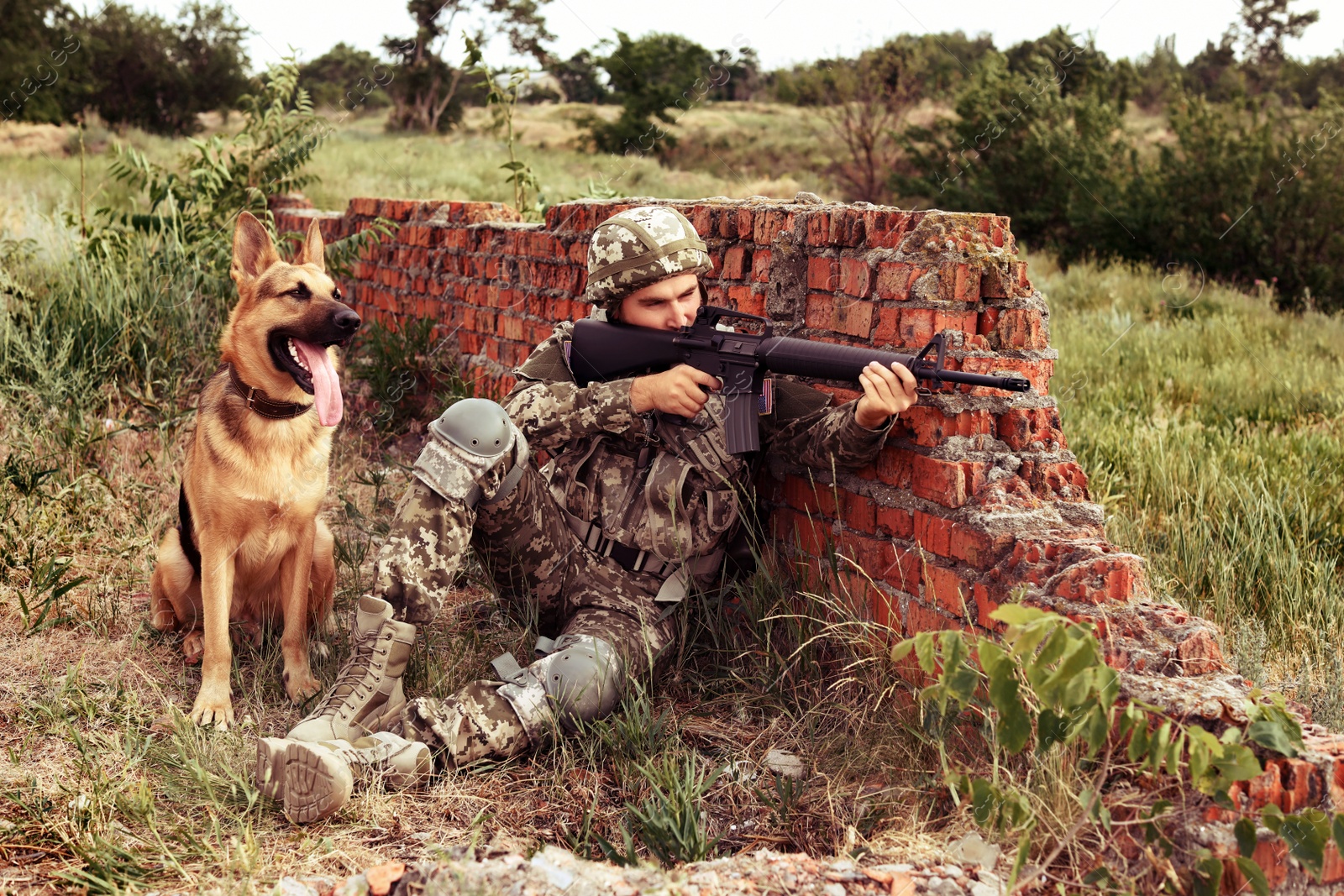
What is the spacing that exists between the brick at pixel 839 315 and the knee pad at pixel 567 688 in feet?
3.85

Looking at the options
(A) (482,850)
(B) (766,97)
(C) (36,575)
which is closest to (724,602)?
(A) (482,850)

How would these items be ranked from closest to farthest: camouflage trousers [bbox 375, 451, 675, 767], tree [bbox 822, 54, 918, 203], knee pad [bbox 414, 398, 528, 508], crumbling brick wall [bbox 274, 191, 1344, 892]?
1. crumbling brick wall [bbox 274, 191, 1344, 892]
2. camouflage trousers [bbox 375, 451, 675, 767]
3. knee pad [bbox 414, 398, 528, 508]
4. tree [bbox 822, 54, 918, 203]

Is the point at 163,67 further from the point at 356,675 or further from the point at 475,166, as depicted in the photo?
the point at 356,675

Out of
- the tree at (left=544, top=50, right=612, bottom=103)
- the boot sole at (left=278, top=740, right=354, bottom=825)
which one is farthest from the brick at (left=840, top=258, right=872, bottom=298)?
the tree at (left=544, top=50, right=612, bottom=103)

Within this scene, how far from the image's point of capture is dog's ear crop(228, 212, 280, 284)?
3.35 meters

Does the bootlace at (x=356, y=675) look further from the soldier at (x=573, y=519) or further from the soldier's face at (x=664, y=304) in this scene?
the soldier's face at (x=664, y=304)

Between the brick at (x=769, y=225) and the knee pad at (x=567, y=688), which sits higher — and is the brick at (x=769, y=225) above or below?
above

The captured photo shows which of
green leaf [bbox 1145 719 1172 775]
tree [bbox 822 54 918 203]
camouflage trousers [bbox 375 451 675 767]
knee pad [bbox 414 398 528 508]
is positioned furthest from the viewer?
tree [bbox 822 54 918 203]

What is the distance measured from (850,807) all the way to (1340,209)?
11218 mm

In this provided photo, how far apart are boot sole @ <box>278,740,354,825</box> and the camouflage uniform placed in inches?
20.2

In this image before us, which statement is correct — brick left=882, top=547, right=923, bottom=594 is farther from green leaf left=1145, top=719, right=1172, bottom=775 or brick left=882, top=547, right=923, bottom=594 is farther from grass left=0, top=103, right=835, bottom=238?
grass left=0, top=103, right=835, bottom=238

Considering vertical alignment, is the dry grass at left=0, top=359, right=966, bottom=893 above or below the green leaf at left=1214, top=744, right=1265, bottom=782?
below

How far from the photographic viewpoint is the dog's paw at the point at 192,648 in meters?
3.42

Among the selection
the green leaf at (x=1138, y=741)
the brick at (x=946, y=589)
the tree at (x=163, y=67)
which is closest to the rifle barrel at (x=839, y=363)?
the brick at (x=946, y=589)
